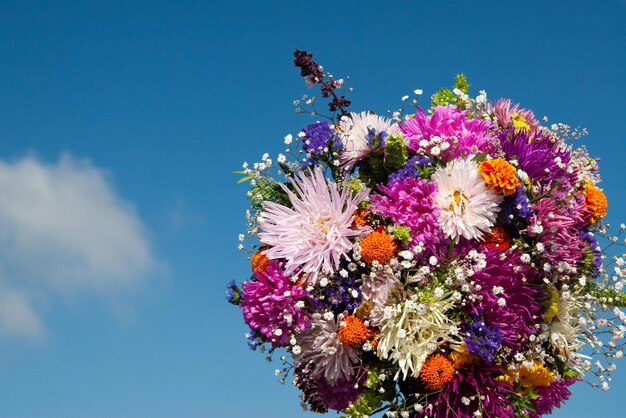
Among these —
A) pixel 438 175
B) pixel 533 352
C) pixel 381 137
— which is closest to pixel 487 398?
pixel 533 352

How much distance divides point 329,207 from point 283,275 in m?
0.47

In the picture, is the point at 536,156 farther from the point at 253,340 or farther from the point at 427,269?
the point at 253,340

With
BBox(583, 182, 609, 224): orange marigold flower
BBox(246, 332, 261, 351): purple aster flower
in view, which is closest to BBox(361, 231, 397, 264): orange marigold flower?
BBox(246, 332, 261, 351): purple aster flower

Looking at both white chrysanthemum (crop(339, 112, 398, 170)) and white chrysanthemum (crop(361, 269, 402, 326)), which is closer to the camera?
white chrysanthemum (crop(361, 269, 402, 326))

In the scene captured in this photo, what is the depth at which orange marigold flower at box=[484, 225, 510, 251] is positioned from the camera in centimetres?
469

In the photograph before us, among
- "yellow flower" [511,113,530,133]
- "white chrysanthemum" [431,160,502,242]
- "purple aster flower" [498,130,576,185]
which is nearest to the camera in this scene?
"white chrysanthemum" [431,160,502,242]

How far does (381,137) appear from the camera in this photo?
4883mm

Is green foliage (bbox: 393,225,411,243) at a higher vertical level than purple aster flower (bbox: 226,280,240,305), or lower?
lower

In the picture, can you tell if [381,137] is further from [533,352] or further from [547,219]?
[533,352]

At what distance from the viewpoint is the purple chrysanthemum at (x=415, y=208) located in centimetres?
457

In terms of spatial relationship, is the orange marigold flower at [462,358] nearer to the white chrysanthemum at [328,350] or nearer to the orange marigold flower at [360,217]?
the white chrysanthemum at [328,350]

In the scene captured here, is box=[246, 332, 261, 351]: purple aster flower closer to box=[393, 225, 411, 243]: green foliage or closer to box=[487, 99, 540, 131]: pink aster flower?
box=[393, 225, 411, 243]: green foliage

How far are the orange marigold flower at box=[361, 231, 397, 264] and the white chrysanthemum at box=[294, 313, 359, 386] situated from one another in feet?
1.30

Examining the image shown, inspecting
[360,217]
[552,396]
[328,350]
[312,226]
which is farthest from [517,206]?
[552,396]
